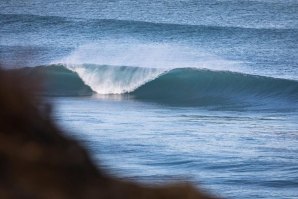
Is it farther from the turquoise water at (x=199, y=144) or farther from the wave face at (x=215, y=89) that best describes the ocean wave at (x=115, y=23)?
the turquoise water at (x=199, y=144)

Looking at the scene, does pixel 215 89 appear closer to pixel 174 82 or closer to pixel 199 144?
pixel 174 82

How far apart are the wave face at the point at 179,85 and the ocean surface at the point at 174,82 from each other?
0.03m

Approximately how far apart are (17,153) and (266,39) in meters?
29.6

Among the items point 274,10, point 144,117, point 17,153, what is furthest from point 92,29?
point 17,153

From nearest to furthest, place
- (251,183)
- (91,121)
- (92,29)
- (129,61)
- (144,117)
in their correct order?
(251,183) → (91,121) → (144,117) → (129,61) → (92,29)

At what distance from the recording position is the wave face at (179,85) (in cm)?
2045

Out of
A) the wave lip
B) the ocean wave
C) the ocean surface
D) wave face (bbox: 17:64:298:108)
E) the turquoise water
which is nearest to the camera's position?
the turquoise water

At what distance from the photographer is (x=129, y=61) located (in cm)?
2500

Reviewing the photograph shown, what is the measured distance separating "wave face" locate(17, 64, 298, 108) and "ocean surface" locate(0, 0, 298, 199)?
0.03 m

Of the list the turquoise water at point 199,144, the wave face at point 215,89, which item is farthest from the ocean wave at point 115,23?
the turquoise water at point 199,144

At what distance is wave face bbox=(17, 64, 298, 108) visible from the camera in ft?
67.1

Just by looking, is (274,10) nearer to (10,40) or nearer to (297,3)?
(297,3)

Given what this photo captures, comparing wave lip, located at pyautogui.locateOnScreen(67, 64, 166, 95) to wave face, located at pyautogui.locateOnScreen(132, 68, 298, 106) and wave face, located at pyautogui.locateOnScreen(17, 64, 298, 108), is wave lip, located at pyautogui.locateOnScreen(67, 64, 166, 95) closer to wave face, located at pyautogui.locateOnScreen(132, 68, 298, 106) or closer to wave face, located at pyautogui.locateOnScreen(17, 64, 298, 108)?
wave face, located at pyautogui.locateOnScreen(17, 64, 298, 108)

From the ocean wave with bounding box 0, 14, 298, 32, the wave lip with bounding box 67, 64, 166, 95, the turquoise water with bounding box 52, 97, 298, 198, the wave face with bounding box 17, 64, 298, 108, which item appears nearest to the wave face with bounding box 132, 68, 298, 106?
the wave face with bounding box 17, 64, 298, 108
